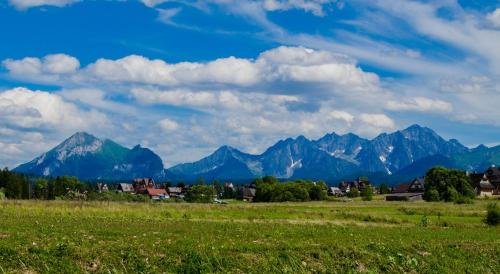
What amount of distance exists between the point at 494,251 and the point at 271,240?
11311 millimetres

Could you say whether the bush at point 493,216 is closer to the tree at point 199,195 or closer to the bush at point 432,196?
the bush at point 432,196

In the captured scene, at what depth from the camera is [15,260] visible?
18969mm

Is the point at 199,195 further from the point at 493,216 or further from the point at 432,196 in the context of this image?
the point at 493,216

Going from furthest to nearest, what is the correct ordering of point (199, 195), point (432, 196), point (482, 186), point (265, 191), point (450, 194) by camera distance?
point (482, 186)
point (265, 191)
point (199, 195)
point (432, 196)
point (450, 194)

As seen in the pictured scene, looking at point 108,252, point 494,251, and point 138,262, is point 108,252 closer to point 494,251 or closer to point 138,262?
point 138,262

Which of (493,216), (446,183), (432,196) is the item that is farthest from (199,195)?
(493,216)

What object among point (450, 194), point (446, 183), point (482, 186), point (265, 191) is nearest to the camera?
point (450, 194)

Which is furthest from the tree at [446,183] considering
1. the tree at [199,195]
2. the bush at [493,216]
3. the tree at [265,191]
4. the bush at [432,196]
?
the bush at [493,216]

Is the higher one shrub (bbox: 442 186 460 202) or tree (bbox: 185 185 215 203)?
tree (bbox: 185 185 215 203)

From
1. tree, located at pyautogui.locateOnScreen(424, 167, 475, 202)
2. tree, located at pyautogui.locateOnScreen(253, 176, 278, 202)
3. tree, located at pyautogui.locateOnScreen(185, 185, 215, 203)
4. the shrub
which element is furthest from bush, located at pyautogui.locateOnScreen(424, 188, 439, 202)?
tree, located at pyautogui.locateOnScreen(185, 185, 215, 203)

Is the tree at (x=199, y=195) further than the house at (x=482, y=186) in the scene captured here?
No

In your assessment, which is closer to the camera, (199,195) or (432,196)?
(432,196)

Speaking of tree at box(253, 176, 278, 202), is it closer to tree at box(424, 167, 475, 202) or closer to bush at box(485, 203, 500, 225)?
tree at box(424, 167, 475, 202)

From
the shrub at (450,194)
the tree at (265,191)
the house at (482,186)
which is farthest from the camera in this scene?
the house at (482,186)
